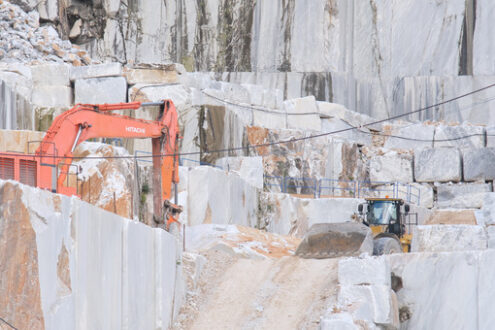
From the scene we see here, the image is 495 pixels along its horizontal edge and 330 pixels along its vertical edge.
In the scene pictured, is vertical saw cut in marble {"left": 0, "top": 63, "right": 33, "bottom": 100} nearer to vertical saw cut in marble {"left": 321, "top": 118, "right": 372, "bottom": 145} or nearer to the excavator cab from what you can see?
the excavator cab

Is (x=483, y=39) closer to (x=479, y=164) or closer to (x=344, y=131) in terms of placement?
(x=479, y=164)

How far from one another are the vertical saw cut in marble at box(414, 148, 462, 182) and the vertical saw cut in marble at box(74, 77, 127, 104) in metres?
13.0

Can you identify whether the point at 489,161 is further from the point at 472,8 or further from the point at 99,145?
the point at 99,145

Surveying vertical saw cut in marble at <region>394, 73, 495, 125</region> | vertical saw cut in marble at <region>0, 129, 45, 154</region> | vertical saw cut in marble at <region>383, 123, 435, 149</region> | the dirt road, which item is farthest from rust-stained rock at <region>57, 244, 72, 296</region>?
vertical saw cut in marble at <region>394, 73, 495, 125</region>

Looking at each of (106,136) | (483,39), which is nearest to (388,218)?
(106,136)

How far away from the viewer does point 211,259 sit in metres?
17.6

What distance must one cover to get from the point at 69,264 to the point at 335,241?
30.9 feet

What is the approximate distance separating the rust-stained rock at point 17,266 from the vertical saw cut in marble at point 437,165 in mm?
26223

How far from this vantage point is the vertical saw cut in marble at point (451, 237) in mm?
21766

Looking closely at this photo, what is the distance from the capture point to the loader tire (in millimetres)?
18062

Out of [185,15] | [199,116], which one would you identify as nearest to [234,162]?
[199,116]

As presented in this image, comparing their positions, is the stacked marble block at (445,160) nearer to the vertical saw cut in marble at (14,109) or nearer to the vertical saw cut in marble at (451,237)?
the vertical saw cut in marble at (451,237)

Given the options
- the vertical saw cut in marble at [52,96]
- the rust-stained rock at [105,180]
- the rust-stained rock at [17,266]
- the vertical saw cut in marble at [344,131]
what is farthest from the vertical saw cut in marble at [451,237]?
the rust-stained rock at [17,266]

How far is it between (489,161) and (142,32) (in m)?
18.3
